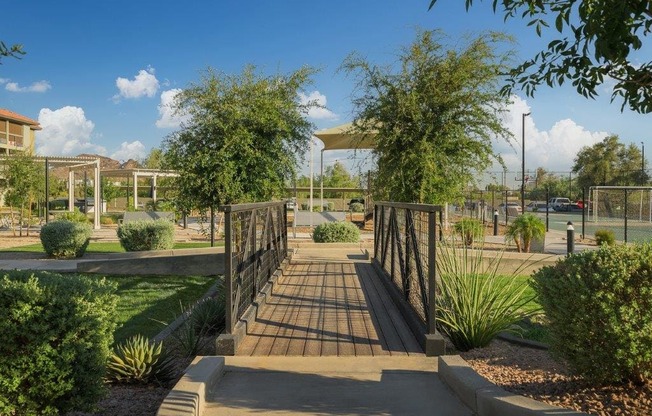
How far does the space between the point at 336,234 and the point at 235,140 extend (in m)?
5.85

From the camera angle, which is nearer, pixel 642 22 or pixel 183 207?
pixel 642 22

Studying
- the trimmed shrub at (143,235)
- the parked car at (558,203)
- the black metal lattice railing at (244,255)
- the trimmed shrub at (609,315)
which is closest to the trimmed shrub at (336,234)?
the trimmed shrub at (143,235)

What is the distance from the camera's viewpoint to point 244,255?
586cm

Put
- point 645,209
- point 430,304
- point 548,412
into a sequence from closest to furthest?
1. point 548,412
2. point 430,304
3. point 645,209

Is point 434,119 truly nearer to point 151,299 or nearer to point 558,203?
point 151,299

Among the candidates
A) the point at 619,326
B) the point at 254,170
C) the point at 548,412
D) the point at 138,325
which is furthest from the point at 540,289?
the point at 254,170

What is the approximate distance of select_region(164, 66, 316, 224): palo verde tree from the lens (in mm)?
11281

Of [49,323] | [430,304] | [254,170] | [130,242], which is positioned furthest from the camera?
[130,242]

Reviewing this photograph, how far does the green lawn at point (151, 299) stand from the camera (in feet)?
24.7

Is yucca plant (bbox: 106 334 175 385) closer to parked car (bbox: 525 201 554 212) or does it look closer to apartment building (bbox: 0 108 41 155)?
parked car (bbox: 525 201 554 212)

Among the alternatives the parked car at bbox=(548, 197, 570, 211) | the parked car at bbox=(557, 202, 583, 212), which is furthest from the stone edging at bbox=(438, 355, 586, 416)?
the parked car at bbox=(548, 197, 570, 211)

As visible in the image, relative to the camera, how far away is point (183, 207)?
40.2 ft

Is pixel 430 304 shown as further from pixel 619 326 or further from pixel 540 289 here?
pixel 619 326

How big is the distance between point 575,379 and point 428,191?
8774 mm
